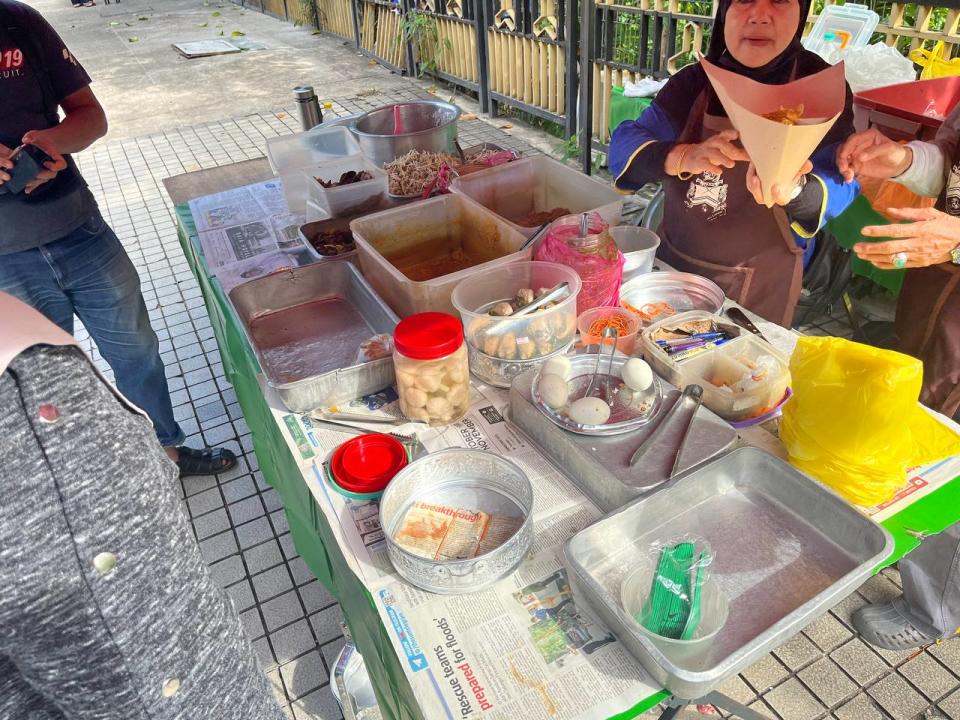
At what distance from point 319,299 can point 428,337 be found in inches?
34.9

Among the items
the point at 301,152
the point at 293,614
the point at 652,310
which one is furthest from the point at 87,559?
the point at 301,152

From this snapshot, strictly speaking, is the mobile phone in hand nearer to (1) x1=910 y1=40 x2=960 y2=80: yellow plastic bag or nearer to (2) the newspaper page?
(2) the newspaper page

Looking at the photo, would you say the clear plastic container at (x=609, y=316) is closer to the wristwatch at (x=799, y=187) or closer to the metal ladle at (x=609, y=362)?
the metal ladle at (x=609, y=362)

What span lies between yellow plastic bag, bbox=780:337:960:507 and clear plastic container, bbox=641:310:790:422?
136 millimetres

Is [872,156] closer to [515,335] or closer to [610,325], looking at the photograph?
[610,325]

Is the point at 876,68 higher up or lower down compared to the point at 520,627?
higher up

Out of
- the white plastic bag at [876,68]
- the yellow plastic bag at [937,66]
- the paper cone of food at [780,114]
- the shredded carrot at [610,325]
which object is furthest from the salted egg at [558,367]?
the yellow plastic bag at [937,66]

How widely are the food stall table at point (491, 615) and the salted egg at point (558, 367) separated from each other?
0.56ft

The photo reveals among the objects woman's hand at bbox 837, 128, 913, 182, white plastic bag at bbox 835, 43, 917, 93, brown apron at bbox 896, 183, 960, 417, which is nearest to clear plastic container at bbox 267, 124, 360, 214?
woman's hand at bbox 837, 128, 913, 182

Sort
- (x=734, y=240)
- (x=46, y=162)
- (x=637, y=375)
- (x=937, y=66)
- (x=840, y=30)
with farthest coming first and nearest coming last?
(x=840, y=30) → (x=937, y=66) → (x=734, y=240) → (x=46, y=162) → (x=637, y=375)

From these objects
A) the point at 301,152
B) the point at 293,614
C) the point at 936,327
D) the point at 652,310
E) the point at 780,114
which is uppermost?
the point at 780,114

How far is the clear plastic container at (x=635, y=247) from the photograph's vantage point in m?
1.97

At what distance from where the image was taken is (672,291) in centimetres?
193

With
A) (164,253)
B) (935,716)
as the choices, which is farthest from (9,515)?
(164,253)
